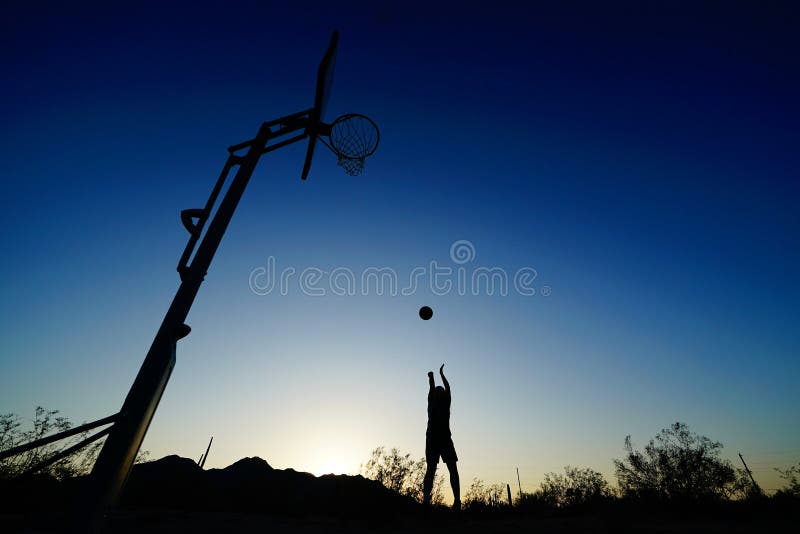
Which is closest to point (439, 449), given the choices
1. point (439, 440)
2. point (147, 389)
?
point (439, 440)

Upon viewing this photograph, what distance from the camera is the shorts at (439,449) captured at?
6.96m

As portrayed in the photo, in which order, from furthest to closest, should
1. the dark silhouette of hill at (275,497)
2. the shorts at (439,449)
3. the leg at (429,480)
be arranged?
the dark silhouette of hill at (275,497) < the shorts at (439,449) < the leg at (429,480)

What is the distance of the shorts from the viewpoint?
6961mm

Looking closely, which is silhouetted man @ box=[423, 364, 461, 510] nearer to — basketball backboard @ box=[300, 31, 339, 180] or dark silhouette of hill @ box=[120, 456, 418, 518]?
dark silhouette of hill @ box=[120, 456, 418, 518]

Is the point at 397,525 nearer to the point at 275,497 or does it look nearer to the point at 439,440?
the point at 439,440

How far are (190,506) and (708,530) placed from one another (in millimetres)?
9686

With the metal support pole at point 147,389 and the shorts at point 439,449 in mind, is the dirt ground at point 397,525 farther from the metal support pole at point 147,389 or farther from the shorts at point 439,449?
the metal support pole at point 147,389

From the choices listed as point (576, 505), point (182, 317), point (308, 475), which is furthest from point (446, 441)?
point (308, 475)

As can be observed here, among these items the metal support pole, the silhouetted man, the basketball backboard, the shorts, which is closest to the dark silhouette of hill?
the silhouetted man

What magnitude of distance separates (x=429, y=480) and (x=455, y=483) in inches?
19.6

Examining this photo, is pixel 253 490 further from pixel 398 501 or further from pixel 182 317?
pixel 182 317

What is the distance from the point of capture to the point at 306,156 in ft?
19.0

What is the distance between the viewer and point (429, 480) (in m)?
6.63

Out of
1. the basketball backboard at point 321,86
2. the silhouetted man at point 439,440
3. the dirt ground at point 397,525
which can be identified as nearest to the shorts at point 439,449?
the silhouetted man at point 439,440
